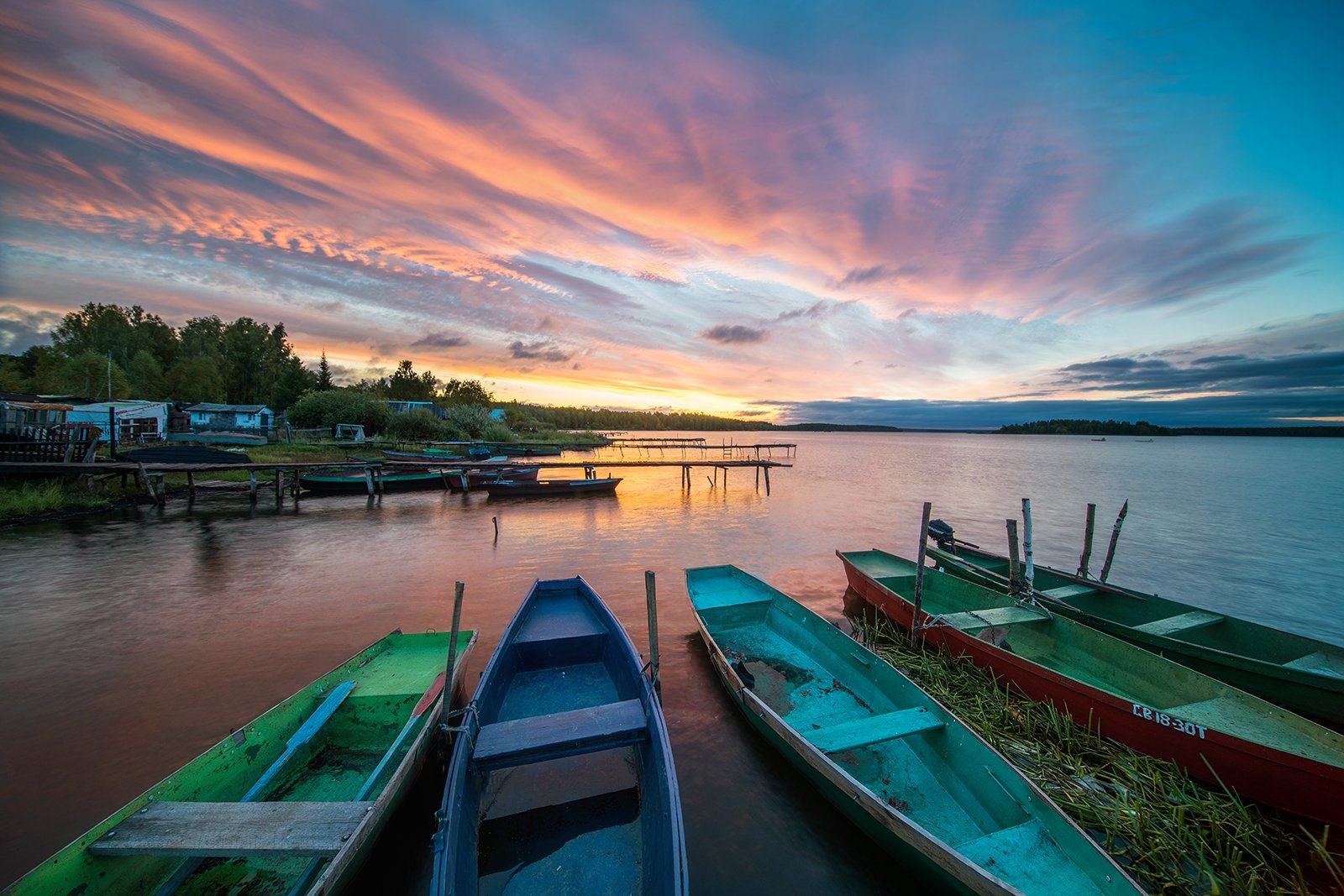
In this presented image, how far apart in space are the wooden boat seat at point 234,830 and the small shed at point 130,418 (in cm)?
4480

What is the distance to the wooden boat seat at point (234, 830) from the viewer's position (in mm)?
3625

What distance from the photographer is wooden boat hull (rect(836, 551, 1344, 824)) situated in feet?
15.6

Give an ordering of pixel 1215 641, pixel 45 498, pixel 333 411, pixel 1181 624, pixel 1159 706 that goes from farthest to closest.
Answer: pixel 333 411 < pixel 45 498 < pixel 1181 624 < pixel 1215 641 < pixel 1159 706

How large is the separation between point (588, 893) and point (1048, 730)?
6685 millimetres

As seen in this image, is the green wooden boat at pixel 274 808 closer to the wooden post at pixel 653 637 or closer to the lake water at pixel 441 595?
the lake water at pixel 441 595

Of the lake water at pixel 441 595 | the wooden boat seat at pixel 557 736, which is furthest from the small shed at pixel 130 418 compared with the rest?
the wooden boat seat at pixel 557 736

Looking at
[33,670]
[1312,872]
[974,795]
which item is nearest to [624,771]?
[974,795]

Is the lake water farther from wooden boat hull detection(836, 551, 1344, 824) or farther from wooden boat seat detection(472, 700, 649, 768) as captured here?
wooden boat hull detection(836, 551, 1344, 824)

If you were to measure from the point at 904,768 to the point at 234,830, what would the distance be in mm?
6666

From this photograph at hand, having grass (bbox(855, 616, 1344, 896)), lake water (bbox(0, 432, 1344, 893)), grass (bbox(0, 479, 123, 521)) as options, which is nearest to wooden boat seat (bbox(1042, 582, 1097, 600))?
grass (bbox(855, 616, 1344, 896))

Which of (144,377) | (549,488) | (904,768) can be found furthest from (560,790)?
(144,377)

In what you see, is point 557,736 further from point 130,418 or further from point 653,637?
point 130,418

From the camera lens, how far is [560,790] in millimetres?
5645

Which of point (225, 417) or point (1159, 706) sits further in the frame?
point (225, 417)
